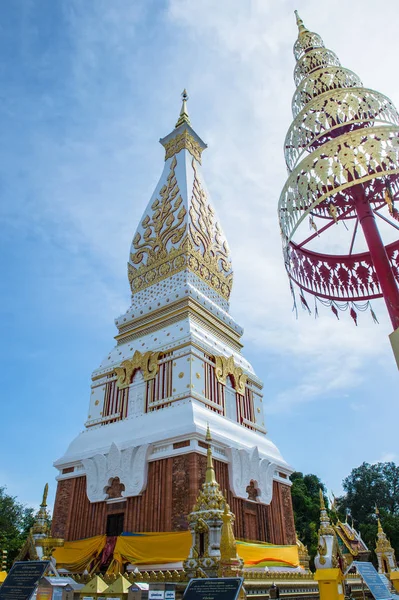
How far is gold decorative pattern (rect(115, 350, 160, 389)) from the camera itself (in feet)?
43.9

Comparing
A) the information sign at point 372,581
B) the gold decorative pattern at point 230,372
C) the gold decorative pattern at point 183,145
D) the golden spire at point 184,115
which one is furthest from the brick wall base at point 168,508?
the golden spire at point 184,115

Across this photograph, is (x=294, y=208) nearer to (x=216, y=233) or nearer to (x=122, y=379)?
(x=122, y=379)

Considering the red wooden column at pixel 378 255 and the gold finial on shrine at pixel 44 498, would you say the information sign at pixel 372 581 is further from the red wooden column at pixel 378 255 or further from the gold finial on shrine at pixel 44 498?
the gold finial on shrine at pixel 44 498

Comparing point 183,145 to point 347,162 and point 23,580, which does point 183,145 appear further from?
point 23,580

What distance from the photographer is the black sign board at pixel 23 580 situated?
6.87 m

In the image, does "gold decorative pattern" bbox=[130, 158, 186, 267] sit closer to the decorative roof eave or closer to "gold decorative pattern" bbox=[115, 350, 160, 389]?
the decorative roof eave

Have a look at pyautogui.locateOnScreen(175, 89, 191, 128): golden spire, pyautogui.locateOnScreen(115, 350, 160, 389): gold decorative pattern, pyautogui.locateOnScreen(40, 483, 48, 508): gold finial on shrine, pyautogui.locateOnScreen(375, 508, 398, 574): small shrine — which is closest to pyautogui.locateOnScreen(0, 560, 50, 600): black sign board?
pyautogui.locateOnScreen(40, 483, 48, 508): gold finial on shrine

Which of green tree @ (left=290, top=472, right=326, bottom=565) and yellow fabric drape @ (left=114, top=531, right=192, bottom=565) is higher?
green tree @ (left=290, top=472, right=326, bottom=565)

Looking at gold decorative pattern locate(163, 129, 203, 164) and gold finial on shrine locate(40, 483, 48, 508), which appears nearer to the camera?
gold finial on shrine locate(40, 483, 48, 508)

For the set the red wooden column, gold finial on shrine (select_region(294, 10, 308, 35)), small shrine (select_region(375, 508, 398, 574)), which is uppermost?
gold finial on shrine (select_region(294, 10, 308, 35))

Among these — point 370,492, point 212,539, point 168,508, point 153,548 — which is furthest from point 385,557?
point 370,492

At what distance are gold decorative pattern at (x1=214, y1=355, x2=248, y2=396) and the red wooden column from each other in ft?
23.7

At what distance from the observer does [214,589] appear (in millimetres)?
5277

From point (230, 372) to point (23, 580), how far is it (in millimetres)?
8156
